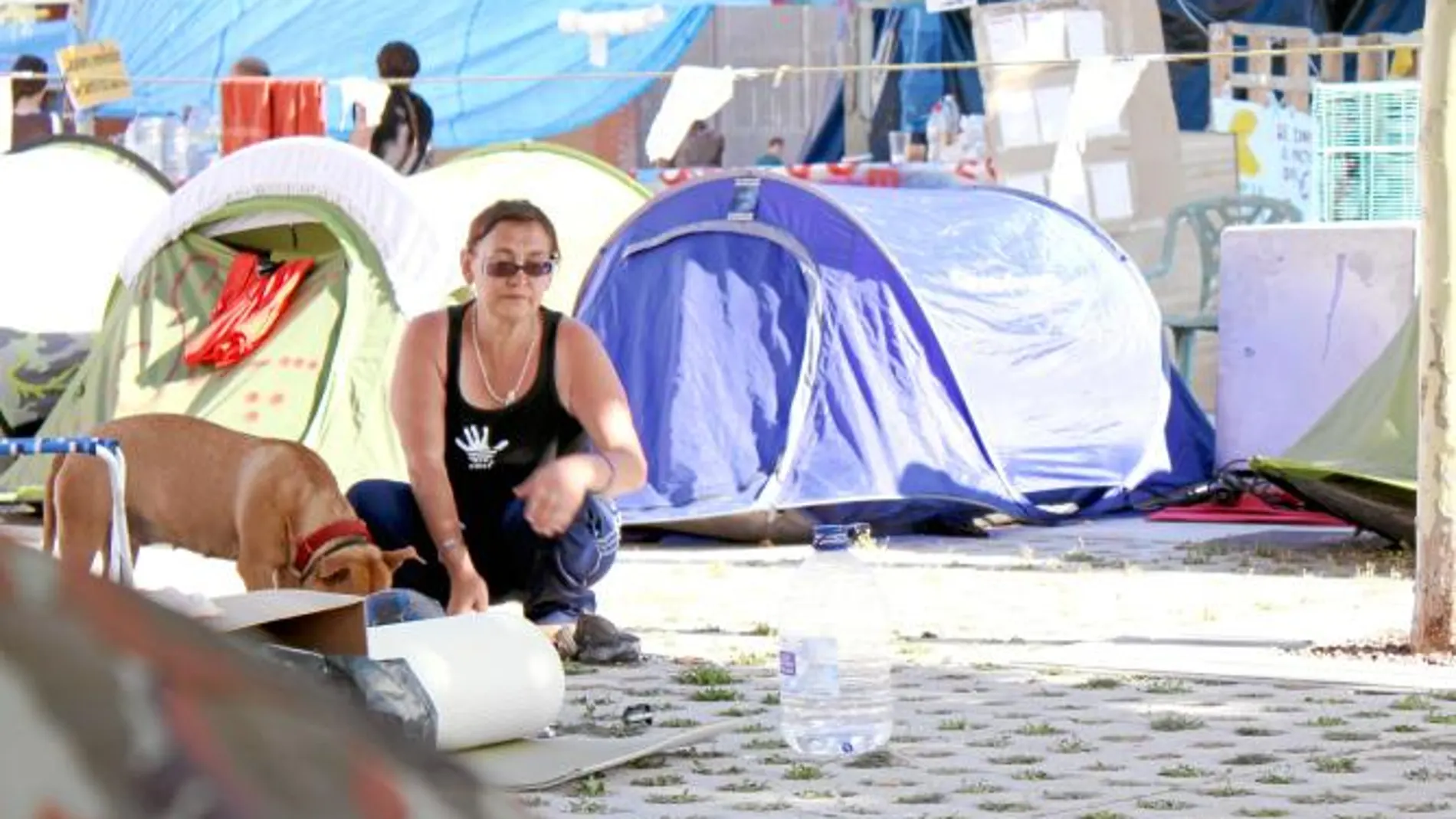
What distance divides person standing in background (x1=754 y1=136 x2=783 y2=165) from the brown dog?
37.1 feet

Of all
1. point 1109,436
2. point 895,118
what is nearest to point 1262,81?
point 895,118

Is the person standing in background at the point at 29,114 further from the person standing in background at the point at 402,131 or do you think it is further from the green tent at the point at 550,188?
the green tent at the point at 550,188

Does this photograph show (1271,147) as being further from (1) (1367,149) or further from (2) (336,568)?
(2) (336,568)

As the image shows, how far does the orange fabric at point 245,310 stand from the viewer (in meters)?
10.6

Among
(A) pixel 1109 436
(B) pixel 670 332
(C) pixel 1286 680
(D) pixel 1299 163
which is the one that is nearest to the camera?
(C) pixel 1286 680

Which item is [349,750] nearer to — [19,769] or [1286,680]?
[19,769]

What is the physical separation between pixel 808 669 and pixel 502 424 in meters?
1.41

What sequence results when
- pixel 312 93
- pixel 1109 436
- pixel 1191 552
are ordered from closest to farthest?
pixel 1191 552 → pixel 1109 436 → pixel 312 93

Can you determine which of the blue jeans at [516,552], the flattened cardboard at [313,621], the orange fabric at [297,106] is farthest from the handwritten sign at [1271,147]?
the flattened cardboard at [313,621]

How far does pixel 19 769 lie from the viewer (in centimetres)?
90

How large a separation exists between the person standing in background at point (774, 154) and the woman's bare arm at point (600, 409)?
12904mm

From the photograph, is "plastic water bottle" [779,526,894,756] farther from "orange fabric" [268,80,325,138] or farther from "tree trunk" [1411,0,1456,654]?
"orange fabric" [268,80,325,138]

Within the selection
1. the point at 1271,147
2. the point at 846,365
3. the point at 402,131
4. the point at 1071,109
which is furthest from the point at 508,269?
the point at 1271,147

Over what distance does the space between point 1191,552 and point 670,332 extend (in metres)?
2.03
